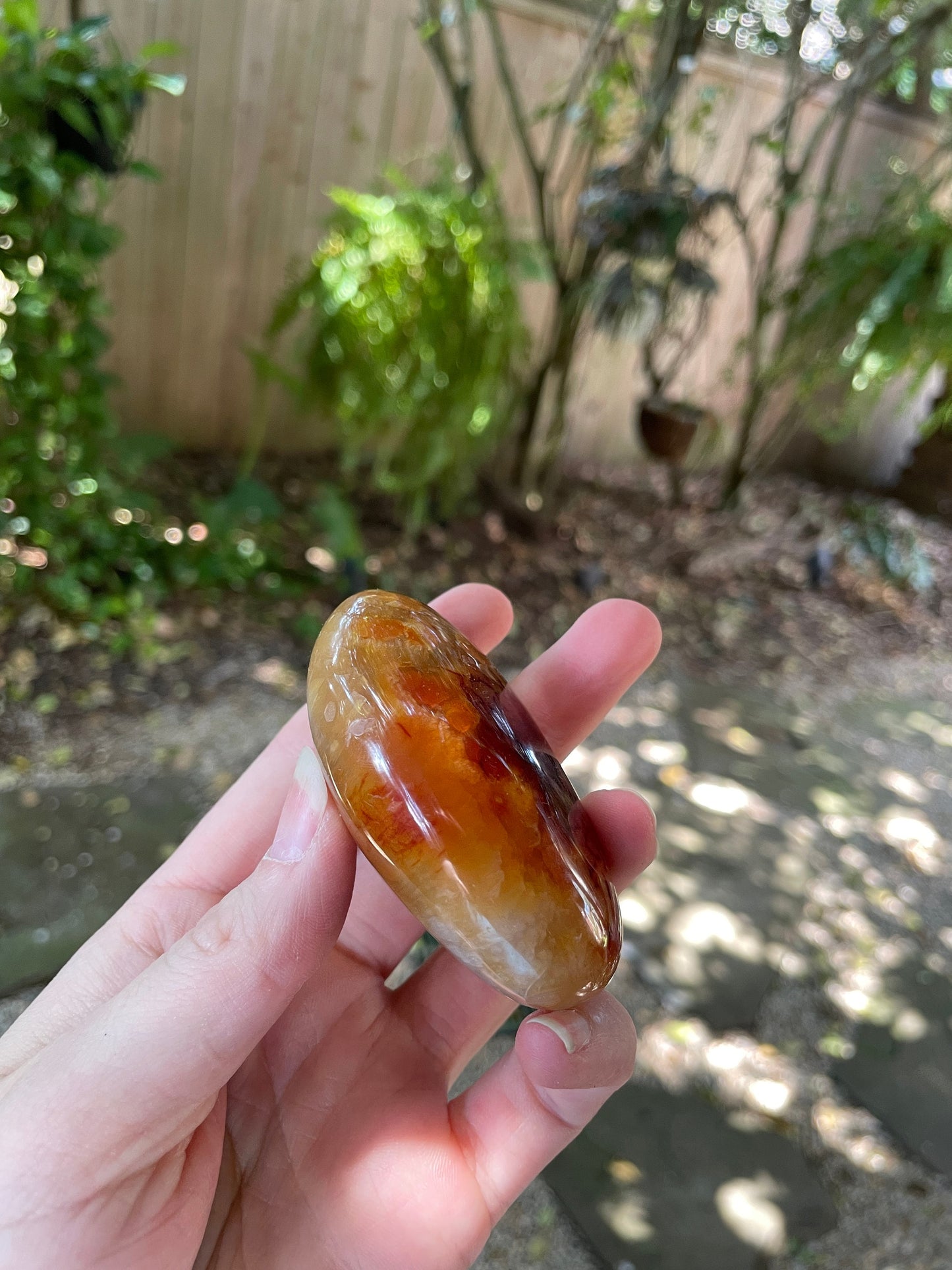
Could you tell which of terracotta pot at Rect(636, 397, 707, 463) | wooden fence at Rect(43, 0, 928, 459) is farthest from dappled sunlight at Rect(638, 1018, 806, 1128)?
wooden fence at Rect(43, 0, 928, 459)

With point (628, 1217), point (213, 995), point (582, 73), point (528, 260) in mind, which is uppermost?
point (582, 73)

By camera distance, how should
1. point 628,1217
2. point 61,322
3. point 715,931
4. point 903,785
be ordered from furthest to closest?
point 903,785
point 61,322
point 715,931
point 628,1217

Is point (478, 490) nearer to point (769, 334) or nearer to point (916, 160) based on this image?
point (769, 334)

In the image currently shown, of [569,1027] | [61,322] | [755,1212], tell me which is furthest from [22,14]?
[755,1212]

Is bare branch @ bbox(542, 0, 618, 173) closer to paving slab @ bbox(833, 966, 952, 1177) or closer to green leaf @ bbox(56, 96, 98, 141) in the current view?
green leaf @ bbox(56, 96, 98, 141)

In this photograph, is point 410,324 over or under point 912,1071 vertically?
over

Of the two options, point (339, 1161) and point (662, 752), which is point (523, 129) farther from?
point (339, 1161)
